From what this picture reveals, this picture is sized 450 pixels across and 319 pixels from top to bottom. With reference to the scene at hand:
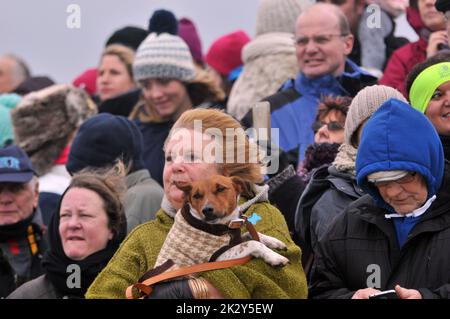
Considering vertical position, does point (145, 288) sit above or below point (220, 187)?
below

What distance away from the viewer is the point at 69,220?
24.8 feet

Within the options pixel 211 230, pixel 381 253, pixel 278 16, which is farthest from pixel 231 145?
pixel 278 16

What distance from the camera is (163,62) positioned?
10023 millimetres

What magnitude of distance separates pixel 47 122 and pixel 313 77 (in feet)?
7.72

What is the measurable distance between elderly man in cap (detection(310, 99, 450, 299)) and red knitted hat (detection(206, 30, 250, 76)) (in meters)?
5.36

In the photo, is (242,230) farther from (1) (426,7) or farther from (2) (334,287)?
(1) (426,7)

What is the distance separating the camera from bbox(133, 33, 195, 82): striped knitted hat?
1002cm

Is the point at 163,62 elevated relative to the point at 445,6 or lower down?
lower down

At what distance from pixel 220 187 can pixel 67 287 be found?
6.42 ft

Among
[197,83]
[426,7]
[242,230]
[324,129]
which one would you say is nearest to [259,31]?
[197,83]

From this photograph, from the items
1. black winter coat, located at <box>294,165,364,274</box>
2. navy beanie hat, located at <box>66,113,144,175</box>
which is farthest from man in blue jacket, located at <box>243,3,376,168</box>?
black winter coat, located at <box>294,165,364,274</box>

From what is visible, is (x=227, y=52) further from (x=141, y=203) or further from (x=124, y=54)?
(x=141, y=203)

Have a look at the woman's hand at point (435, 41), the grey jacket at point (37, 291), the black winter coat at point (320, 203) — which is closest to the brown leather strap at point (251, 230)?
the black winter coat at point (320, 203)
